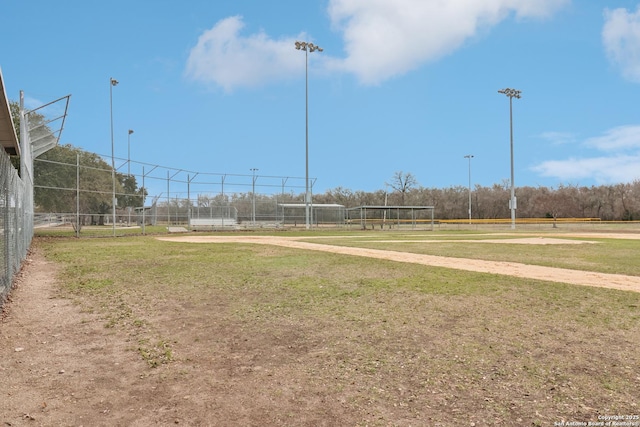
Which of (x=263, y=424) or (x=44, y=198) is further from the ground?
(x=44, y=198)

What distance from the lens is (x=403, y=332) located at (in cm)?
497

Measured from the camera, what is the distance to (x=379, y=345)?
4.51 metres

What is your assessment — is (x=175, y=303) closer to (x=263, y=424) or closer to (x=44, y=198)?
(x=263, y=424)

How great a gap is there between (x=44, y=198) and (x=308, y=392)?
38519 mm

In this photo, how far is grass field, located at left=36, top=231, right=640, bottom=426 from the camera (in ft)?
10.4

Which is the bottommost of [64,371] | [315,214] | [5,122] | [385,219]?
[64,371]

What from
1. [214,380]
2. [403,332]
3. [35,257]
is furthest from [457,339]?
[35,257]

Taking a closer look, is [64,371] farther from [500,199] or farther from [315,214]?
[500,199]

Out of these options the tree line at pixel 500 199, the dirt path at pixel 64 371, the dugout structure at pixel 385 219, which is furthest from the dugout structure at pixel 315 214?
the dirt path at pixel 64 371

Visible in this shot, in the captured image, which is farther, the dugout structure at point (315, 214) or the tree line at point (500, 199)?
the tree line at point (500, 199)

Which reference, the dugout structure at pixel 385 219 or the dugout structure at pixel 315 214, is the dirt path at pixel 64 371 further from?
A: the dugout structure at pixel 315 214

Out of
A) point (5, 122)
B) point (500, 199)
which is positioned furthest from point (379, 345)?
point (500, 199)

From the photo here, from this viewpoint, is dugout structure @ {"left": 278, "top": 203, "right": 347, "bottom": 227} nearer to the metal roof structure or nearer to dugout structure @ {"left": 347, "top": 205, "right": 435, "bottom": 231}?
dugout structure @ {"left": 347, "top": 205, "right": 435, "bottom": 231}

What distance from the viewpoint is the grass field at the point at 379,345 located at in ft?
10.4
